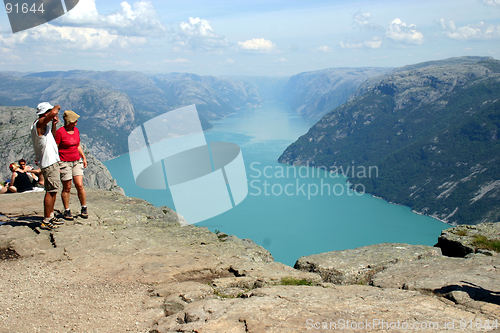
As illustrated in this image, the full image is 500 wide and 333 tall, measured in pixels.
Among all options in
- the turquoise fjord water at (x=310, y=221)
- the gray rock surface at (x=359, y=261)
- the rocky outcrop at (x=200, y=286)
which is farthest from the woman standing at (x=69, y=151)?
the turquoise fjord water at (x=310, y=221)

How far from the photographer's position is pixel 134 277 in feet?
26.3

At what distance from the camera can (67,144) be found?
9.80 m

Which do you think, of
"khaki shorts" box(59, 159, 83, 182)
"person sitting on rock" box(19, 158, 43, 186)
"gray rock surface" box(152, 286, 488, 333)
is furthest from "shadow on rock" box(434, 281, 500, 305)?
"person sitting on rock" box(19, 158, 43, 186)

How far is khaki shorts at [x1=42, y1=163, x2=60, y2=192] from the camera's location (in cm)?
931

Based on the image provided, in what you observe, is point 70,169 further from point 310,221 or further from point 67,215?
point 310,221

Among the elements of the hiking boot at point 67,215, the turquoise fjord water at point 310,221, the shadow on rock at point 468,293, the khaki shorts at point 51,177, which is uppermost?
the khaki shorts at point 51,177

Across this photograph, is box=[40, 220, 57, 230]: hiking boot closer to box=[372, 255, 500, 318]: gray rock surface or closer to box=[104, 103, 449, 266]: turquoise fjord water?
box=[372, 255, 500, 318]: gray rock surface

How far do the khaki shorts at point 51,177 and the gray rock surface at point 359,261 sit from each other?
25.5ft

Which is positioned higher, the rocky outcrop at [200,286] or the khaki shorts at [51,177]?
the khaki shorts at [51,177]

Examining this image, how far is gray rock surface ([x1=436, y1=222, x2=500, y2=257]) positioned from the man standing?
13.9 meters

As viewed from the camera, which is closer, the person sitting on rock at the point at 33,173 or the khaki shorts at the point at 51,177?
the khaki shorts at the point at 51,177

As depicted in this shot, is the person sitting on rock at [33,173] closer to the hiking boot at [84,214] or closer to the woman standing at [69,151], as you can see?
the hiking boot at [84,214]

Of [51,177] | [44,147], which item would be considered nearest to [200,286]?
[51,177]

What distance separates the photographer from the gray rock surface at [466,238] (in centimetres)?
1183
